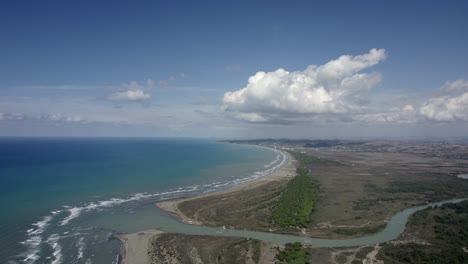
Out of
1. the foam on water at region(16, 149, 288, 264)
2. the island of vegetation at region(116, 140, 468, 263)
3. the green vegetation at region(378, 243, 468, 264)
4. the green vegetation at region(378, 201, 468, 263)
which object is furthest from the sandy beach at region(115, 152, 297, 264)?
the green vegetation at region(378, 201, 468, 263)

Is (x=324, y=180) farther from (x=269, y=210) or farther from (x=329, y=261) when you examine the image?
(x=329, y=261)

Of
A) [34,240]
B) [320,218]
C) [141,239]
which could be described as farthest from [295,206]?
[34,240]

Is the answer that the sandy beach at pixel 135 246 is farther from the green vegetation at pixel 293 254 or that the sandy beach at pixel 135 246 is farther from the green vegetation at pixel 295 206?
the green vegetation at pixel 295 206

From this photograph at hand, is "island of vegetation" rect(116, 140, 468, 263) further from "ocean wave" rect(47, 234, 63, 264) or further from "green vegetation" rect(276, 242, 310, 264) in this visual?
"ocean wave" rect(47, 234, 63, 264)

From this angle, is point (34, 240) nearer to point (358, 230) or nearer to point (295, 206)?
point (295, 206)

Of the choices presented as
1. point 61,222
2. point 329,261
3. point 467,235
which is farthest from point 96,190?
point 467,235

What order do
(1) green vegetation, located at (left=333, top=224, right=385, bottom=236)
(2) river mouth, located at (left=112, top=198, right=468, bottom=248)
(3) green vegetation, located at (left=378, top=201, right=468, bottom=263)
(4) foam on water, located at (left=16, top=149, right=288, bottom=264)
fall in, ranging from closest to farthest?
1. (3) green vegetation, located at (left=378, top=201, right=468, bottom=263)
2. (4) foam on water, located at (left=16, top=149, right=288, bottom=264)
3. (2) river mouth, located at (left=112, top=198, right=468, bottom=248)
4. (1) green vegetation, located at (left=333, top=224, right=385, bottom=236)
